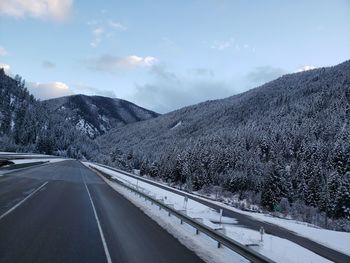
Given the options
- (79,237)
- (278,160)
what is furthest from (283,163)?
(79,237)

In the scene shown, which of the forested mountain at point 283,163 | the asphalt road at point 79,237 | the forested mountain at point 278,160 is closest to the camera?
the asphalt road at point 79,237

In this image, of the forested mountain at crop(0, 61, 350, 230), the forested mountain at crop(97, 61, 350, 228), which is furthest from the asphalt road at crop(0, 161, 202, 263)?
the forested mountain at crop(97, 61, 350, 228)

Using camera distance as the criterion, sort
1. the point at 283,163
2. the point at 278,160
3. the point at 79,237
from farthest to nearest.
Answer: the point at 283,163 < the point at 278,160 < the point at 79,237

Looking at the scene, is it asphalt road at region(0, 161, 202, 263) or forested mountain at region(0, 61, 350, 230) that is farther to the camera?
forested mountain at region(0, 61, 350, 230)

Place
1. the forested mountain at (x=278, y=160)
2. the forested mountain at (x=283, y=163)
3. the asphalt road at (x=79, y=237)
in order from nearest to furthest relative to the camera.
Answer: the asphalt road at (x=79, y=237) < the forested mountain at (x=278, y=160) < the forested mountain at (x=283, y=163)

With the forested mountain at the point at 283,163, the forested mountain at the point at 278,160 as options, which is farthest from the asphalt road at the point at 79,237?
the forested mountain at the point at 283,163

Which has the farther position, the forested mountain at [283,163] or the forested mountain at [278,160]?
the forested mountain at [283,163]

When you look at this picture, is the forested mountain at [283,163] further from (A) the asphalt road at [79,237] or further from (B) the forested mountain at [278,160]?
(A) the asphalt road at [79,237]

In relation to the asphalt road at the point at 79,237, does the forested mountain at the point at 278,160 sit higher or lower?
higher

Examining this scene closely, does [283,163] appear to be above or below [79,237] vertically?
above

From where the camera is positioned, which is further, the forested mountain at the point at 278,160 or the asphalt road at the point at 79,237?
the forested mountain at the point at 278,160

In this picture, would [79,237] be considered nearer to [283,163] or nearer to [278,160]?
[278,160]

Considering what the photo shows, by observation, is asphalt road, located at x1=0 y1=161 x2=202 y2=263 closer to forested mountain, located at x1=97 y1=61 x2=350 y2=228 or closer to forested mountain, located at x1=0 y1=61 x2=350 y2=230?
forested mountain, located at x1=0 y1=61 x2=350 y2=230

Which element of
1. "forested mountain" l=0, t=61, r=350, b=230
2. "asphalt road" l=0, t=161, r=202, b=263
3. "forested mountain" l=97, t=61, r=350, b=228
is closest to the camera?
"asphalt road" l=0, t=161, r=202, b=263
